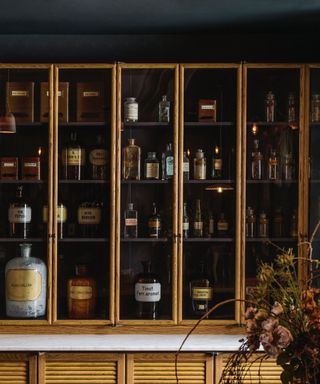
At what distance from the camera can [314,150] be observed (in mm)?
4066

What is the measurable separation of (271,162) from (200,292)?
2.89 feet

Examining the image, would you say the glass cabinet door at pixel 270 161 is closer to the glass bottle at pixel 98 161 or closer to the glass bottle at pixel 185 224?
the glass bottle at pixel 185 224

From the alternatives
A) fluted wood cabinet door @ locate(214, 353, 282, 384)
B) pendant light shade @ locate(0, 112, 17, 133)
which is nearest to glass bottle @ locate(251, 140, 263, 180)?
fluted wood cabinet door @ locate(214, 353, 282, 384)

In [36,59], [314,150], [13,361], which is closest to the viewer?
[13,361]

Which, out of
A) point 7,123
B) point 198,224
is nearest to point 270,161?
point 198,224

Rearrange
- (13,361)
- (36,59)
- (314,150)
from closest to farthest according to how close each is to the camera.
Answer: (13,361) → (314,150) → (36,59)

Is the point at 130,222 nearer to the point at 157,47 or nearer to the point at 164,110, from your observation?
the point at 164,110

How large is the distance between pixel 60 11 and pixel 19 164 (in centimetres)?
93

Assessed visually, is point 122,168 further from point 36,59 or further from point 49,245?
point 36,59

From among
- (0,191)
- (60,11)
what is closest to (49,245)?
(0,191)

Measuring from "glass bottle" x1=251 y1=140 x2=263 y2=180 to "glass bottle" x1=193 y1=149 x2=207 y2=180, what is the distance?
0.94 ft

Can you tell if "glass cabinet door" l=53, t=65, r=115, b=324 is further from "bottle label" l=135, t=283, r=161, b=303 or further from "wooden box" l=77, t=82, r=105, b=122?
"bottle label" l=135, t=283, r=161, b=303

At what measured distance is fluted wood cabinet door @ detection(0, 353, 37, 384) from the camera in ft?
12.4

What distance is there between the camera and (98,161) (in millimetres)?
4117
